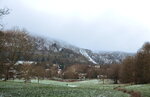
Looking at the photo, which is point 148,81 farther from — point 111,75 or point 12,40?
point 12,40

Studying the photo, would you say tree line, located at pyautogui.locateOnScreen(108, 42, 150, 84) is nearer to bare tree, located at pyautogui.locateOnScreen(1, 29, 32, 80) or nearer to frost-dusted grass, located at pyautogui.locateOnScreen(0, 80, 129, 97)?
frost-dusted grass, located at pyautogui.locateOnScreen(0, 80, 129, 97)

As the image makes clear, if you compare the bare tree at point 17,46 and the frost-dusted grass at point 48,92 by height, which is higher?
the bare tree at point 17,46

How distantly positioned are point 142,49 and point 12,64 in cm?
4286

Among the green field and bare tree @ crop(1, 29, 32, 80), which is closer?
the green field

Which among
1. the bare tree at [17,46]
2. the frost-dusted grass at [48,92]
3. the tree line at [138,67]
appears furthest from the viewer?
the tree line at [138,67]

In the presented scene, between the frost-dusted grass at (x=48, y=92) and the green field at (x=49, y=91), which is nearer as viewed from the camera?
the frost-dusted grass at (x=48, y=92)

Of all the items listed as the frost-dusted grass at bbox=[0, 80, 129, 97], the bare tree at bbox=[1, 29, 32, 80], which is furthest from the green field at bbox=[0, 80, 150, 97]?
the bare tree at bbox=[1, 29, 32, 80]

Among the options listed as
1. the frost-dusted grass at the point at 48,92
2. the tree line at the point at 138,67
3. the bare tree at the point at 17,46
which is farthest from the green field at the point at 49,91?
the tree line at the point at 138,67

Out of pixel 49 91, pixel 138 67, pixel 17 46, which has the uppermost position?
pixel 17 46

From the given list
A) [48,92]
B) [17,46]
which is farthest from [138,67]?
[48,92]

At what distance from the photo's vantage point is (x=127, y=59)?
287ft

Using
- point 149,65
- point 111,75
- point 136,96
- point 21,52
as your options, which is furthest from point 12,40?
point 111,75

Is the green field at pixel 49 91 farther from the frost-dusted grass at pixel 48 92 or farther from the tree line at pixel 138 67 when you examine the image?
the tree line at pixel 138 67

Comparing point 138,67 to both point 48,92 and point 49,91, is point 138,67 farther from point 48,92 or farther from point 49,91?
point 48,92
